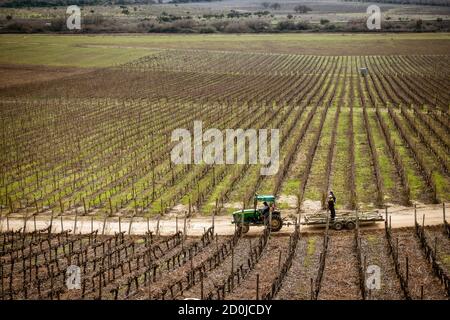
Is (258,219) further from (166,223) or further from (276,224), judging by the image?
(166,223)

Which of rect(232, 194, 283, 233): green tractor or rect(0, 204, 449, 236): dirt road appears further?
rect(0, 204, 449, 236): dirt road

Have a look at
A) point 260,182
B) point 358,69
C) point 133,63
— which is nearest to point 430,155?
point 260,182

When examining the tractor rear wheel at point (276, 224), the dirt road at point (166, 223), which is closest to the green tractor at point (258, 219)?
the tractor rear wheel at point (276, 224)

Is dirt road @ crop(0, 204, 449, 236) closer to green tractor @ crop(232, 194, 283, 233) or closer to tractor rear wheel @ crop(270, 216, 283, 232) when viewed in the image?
tractor rear wheel @ crop(270, 216, 283, 232)

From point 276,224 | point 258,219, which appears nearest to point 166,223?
point 258,219

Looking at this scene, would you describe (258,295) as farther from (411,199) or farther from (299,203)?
(411,199)

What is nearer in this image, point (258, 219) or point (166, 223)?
point (258, 219)

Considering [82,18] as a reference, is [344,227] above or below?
below

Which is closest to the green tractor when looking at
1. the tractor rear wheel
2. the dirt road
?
the tractor rear wheel
